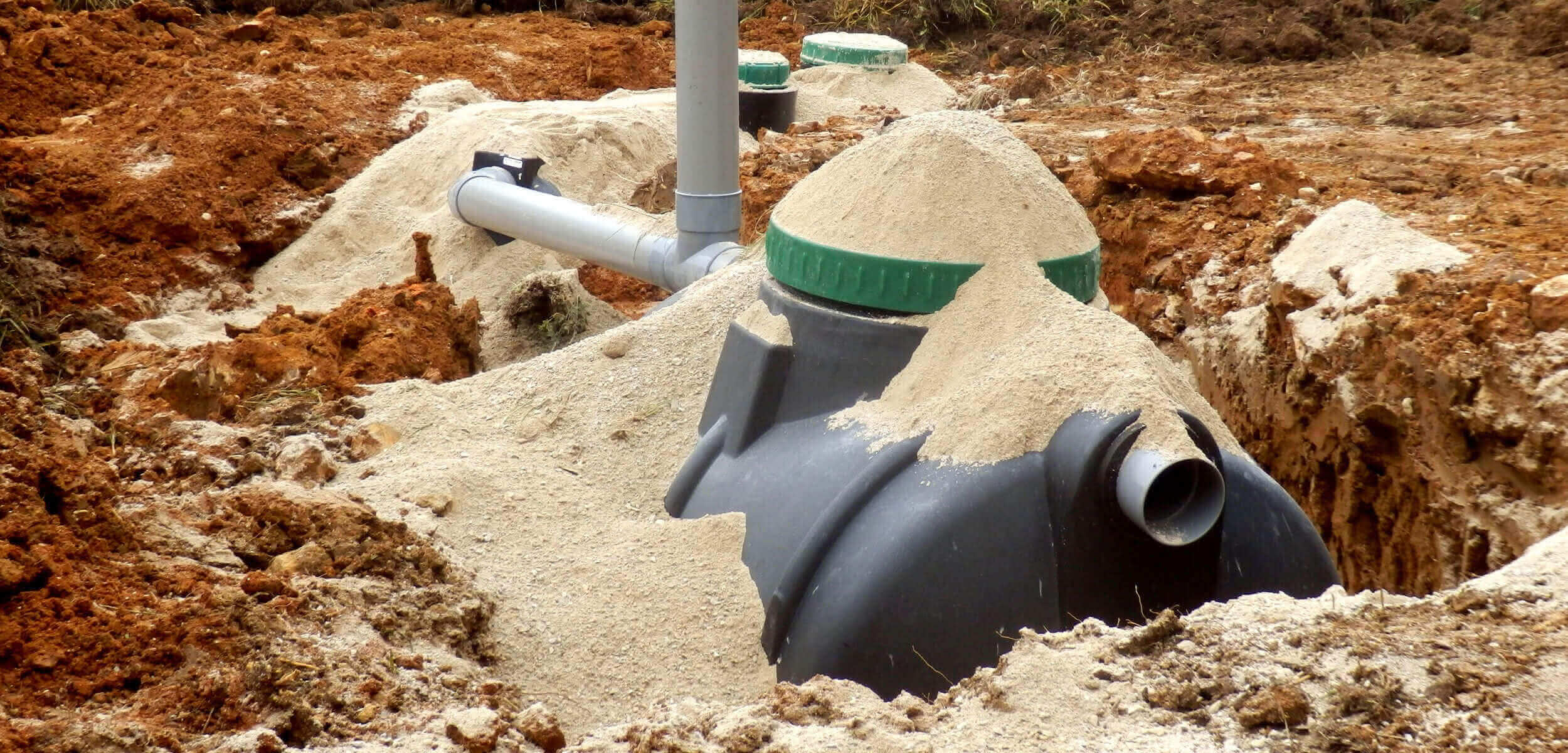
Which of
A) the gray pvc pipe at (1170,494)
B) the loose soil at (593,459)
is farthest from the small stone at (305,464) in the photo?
the gray pvc pipe at (1170,494)

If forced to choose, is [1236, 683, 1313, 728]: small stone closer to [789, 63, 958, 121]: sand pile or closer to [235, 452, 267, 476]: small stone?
[235, 452, 267, 476]: small stone

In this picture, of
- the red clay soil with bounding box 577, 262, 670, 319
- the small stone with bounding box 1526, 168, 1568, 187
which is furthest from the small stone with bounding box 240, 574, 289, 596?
the small stone with bounding box 1526, 168, 1568, 187

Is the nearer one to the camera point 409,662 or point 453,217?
Answer: point 409,662

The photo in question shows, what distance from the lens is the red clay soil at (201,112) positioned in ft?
18.2

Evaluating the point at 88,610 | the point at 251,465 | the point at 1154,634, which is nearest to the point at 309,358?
the point at 251,465

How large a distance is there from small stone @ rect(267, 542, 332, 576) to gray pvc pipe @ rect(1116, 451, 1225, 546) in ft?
5.01

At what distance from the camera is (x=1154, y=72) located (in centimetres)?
844

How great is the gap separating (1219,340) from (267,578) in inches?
115

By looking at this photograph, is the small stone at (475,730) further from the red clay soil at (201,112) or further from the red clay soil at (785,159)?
the red clay soil at (201,112)

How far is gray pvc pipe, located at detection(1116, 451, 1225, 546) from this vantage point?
6.81ft

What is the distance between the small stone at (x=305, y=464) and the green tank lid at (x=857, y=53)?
572 cm

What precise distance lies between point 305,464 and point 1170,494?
7.00 feet

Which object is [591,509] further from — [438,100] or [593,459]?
[438,100]

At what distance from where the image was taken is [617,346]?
3.48 metres
